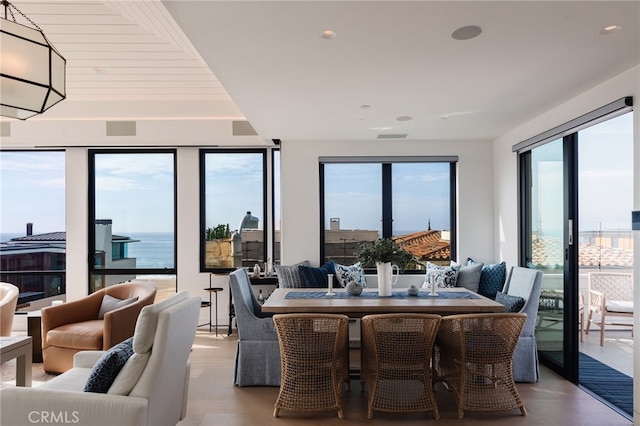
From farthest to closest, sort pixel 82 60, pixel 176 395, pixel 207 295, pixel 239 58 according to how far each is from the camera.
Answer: pixel 207 295, pixel 82 60, pixel 239 58, pixel 176 395

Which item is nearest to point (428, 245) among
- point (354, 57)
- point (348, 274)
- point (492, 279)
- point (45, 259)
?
point (492, 279)

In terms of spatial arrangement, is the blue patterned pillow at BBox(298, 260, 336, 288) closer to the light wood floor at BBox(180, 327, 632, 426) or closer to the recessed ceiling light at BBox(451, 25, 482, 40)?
the light wood floor at BBox(180, 327, 632, 426)

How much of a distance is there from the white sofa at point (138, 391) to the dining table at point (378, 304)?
994 millimetres

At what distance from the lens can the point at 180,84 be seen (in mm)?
5156

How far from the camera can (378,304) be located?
3.47m

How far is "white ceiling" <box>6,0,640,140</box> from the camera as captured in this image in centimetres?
229

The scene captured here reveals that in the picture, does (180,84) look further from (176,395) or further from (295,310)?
(176,395)

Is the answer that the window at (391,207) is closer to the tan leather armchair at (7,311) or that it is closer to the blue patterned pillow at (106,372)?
the tan leather armchair at (7,311)

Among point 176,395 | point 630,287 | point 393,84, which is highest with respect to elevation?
point 393,84

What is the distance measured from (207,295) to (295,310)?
300cm

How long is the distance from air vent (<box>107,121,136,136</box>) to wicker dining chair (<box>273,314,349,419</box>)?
13.1 ft

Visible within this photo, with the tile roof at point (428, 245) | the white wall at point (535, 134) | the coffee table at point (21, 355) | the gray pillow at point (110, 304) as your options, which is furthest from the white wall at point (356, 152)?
the coffee table at point (21, 355)

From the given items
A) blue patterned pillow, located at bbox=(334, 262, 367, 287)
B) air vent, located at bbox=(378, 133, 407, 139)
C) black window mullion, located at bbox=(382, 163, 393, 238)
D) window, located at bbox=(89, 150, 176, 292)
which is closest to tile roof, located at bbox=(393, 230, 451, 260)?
black window mullion, located at bbox=(382, 163, 393, 238)

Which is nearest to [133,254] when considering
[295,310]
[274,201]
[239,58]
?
[274,201]
